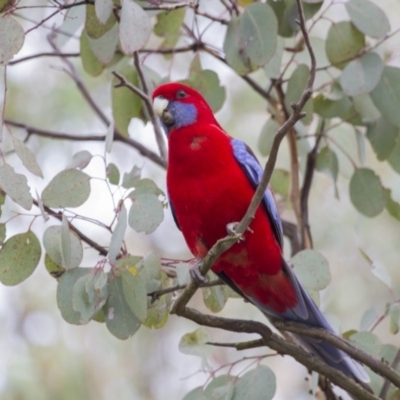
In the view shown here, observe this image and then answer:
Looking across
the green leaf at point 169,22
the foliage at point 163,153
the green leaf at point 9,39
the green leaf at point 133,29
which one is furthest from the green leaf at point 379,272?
the green leaf at point 9,39

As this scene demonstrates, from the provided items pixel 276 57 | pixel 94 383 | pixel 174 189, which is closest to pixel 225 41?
pixel 276 57

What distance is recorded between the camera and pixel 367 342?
3365 mm

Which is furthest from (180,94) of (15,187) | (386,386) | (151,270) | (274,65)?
(386,386)

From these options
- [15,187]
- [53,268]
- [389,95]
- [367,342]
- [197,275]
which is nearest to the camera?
[15,187]

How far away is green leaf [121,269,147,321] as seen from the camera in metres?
2.81

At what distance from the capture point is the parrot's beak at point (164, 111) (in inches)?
141

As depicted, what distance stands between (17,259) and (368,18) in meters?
2.06

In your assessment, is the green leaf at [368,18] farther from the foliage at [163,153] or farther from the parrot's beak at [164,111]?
the parrot's beak at [164,111]

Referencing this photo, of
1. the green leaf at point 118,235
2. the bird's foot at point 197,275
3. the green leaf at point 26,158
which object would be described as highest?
the green leaf at point 26,158

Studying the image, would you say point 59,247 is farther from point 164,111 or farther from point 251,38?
point 251,38

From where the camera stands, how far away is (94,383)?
7.07 m

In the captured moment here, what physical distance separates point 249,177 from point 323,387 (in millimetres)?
1101

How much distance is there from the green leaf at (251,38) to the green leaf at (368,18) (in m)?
0.45

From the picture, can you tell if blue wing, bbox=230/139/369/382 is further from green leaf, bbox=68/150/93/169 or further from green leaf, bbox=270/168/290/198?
green leaf, bbox=270/168/290/198
